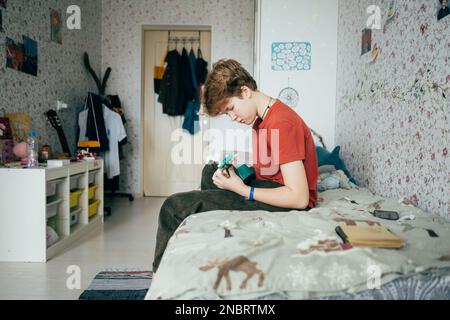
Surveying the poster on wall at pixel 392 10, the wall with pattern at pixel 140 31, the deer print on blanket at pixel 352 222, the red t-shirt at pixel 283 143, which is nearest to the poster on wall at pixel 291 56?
the poster on wall at pixel 392 10

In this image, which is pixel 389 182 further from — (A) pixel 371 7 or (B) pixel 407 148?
(A) pixel 371 7

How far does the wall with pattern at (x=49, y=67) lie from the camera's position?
7.84 feet

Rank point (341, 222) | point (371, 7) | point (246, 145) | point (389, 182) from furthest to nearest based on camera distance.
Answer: point (246, 145) < point (371, 7) < point (389, 182) < point (341, 222)

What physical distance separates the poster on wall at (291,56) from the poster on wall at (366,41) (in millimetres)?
540

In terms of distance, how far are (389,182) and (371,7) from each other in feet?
3.47

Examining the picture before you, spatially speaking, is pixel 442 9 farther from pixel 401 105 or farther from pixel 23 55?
pixel 23 55

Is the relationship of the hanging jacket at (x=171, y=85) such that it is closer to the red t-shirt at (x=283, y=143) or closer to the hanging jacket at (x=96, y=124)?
the hanging jacket at (x=96, y=124)

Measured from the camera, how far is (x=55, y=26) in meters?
2.98

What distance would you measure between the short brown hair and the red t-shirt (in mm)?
144

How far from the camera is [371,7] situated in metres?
2.11

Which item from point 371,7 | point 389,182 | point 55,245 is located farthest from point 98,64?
point 389,182

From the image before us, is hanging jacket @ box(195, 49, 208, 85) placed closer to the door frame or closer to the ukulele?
the door frame

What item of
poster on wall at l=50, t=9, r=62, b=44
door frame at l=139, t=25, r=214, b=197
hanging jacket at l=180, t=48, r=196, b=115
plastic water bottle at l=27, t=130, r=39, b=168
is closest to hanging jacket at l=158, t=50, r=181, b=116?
hanging jacket at l=180, t=48, r=196, b=115
